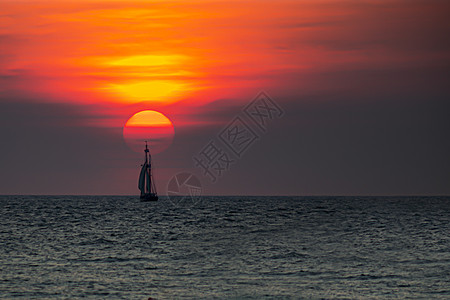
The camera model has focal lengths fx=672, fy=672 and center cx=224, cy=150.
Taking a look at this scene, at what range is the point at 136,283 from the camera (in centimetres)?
3966

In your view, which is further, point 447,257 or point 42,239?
point 42,239

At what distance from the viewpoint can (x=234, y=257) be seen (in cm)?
5388

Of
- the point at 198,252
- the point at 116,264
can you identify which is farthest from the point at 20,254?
the point at 198,252

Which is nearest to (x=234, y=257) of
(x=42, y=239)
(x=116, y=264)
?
(x=116, y=264)

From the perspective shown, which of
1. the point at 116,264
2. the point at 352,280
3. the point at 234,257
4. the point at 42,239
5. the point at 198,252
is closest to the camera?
the point at 352,280

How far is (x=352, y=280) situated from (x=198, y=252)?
20.6 metres

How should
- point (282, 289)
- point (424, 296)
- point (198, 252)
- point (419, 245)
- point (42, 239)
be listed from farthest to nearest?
point (42, 239), point (419, 245), point (198, 252), point (282, 289), point (424, 296)

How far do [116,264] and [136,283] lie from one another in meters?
10.6

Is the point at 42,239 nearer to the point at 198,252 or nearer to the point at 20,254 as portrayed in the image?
the point at 20,254

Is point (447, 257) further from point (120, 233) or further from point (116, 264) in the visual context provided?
point (120, 233)

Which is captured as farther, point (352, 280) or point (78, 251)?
point (78, 251)

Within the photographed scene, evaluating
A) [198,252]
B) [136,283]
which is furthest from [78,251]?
[136,283]

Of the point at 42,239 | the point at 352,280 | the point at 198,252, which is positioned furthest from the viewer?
the point at 42,239

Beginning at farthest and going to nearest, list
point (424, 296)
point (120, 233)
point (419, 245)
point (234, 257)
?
point (120, 233) < point (419, 245) < point (234, 257) < point (424, 296)
